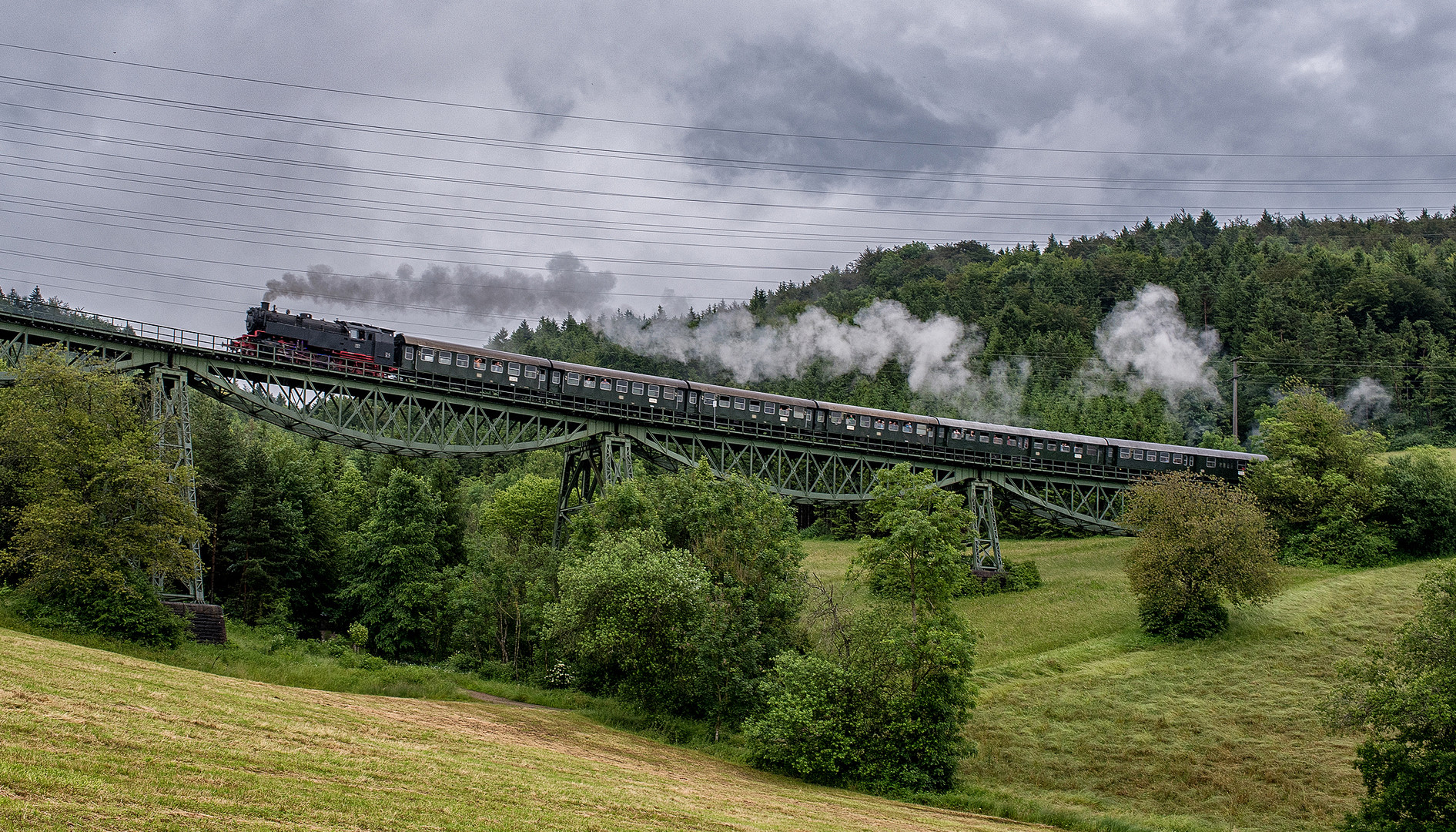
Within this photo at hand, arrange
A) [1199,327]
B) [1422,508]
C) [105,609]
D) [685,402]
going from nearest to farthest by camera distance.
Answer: [105,609], [685,402], [1422,508], [1199,327]

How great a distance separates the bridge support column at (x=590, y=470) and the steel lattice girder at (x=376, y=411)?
1.20m

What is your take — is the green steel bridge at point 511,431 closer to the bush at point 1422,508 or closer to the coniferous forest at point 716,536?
the coniferous forest at point 716,536

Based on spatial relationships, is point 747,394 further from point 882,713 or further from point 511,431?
point 882,713

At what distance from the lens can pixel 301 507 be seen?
54344 millimetres

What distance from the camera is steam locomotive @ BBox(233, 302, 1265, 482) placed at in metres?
44.7

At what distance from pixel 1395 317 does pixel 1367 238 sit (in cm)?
8660

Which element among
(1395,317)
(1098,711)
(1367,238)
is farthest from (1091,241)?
(1098,711)

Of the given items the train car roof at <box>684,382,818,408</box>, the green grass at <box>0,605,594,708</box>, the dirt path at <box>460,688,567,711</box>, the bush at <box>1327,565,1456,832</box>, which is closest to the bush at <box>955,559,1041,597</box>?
the train car roof at <box>684,382,818,408</box>

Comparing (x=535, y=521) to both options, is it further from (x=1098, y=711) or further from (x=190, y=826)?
(x=190, y=826)

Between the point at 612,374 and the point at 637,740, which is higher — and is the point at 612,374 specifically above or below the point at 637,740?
above

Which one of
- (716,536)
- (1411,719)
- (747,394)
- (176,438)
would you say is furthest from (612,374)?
(1411,719)

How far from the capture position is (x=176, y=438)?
4016cm

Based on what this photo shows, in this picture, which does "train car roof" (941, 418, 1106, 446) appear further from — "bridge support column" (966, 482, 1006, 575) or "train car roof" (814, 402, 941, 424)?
"bridge support column" (966, 482, 1006, 575)

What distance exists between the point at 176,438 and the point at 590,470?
20293 millimetres
